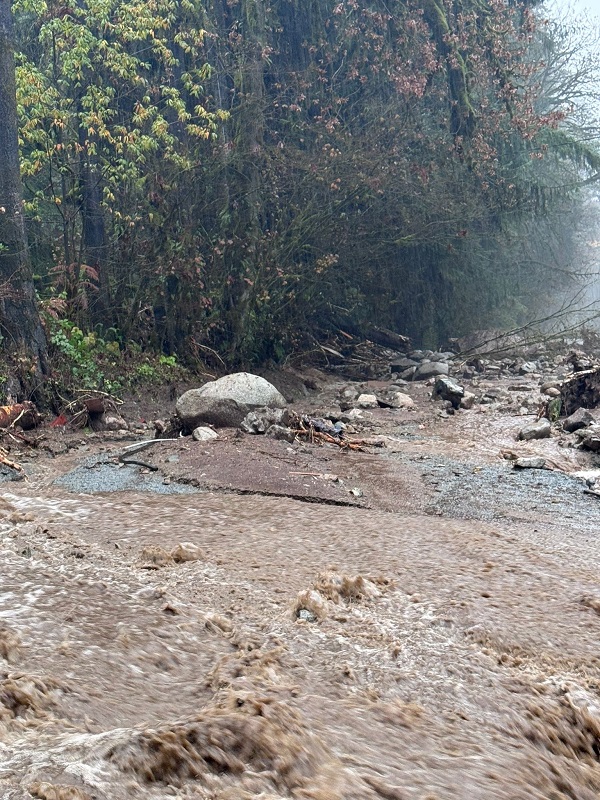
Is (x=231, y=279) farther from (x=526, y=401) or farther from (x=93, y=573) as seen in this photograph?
(x=93, y=573)

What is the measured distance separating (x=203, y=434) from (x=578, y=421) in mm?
3604

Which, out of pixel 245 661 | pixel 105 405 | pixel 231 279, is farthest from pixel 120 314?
pixel 245 661

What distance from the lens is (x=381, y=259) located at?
557 inches

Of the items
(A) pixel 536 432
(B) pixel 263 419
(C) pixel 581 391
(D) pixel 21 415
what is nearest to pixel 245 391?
(B) pixel 263 419

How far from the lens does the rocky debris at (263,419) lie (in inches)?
259

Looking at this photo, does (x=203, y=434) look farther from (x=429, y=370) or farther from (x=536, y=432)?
(x=429, y=370)

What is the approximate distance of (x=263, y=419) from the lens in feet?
22.0

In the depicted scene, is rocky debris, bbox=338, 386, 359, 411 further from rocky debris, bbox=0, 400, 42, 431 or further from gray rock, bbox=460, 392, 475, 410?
rocky debris, bbox=0, 400, 42, 431

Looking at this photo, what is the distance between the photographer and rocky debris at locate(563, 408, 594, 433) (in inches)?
284

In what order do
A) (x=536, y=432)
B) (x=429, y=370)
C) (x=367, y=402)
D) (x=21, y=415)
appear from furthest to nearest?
(x=429, y=370)
(x=367, y=402)
(x=536, y=432)
(x=21, y=415)

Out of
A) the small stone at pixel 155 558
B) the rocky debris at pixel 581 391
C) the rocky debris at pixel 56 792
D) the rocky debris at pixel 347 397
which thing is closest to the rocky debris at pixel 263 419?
the rocky debris at pixel 347 397

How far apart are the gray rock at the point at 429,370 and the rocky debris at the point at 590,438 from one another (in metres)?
5.78

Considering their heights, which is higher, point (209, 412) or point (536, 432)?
point (536, 432)

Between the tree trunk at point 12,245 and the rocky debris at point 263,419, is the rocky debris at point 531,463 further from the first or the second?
the tree trunk at point 12,245
